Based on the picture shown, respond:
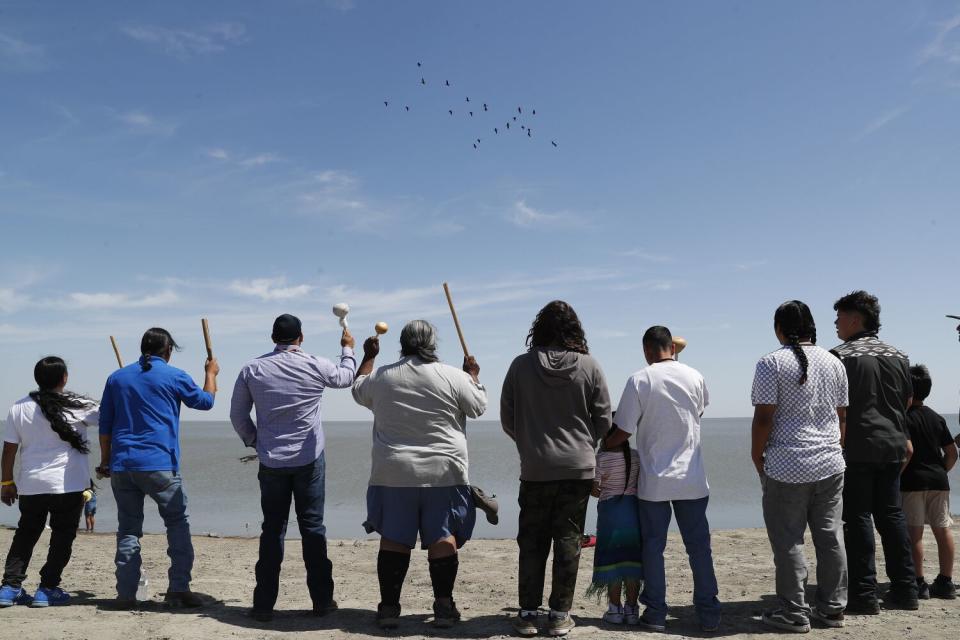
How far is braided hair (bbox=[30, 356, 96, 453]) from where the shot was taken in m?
5.54

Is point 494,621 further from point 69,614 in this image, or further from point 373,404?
point 69,614

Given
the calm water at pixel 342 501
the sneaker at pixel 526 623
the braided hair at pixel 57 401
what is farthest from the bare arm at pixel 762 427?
the calm water at pixel 342 501

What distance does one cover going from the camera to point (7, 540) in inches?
356

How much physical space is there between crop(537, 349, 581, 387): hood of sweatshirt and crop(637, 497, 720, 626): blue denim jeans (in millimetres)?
945

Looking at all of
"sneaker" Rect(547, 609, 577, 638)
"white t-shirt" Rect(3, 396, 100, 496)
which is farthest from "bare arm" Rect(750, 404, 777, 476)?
"white t-shirt" Rect(3, 396, 100, 496)

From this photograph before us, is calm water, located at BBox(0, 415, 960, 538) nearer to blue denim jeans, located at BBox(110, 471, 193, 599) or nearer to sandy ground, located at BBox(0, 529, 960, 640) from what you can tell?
sandy ground, located at BBox(0, 529, 960, 640)

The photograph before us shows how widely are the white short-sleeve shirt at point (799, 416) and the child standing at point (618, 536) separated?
0.87m

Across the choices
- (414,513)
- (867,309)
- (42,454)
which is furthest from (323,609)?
(867,309)

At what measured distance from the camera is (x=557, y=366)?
4.68 m

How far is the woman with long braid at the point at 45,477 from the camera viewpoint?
18.0ft

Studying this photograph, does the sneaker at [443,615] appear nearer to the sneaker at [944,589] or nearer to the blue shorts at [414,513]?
the blue shorts at [414,513]

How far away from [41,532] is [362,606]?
2339 millimetres

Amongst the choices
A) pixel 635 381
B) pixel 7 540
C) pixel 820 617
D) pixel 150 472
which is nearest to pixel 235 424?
pixel 150 472

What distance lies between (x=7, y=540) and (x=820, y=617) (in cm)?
880
